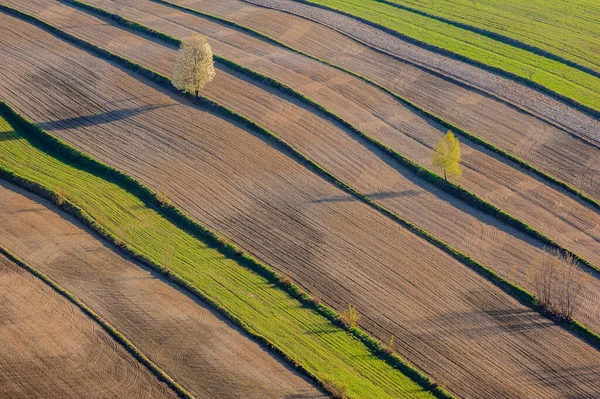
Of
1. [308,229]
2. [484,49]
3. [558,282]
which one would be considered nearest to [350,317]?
[308,229]

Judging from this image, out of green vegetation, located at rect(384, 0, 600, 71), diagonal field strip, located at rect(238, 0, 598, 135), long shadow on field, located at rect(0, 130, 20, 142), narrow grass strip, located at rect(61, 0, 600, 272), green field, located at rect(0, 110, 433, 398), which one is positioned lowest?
green field, located at rect(0, 110, 433, 398)

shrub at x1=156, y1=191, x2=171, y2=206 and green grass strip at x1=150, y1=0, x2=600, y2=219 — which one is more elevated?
green grass strip at x1=150, y1=0, x2=600, y2=219

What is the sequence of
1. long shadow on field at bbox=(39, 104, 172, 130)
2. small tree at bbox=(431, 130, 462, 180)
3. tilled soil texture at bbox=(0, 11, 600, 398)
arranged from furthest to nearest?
1. long shadow on field at bbox=(39, 104, 172, 130)
2. small tree at bbox=(431, 130, 462, 180)
3. tilled soil texture at bbox=(0, 11, 600, 398)

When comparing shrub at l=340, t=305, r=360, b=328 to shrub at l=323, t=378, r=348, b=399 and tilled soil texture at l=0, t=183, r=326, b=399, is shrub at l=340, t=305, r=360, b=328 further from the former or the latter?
tilled soil texture at l=0, t=183, r=326, b=399

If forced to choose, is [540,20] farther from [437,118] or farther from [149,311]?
[149,311]

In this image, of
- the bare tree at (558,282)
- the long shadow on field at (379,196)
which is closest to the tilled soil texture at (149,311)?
the long shadow on field at (379,196)

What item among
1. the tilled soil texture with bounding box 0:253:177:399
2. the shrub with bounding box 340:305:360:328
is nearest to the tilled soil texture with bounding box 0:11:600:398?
the shrub with bounding box 340:305:360:328

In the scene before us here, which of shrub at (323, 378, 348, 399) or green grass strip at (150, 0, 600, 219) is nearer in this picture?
shrub at (323, 378, 348, 399)
